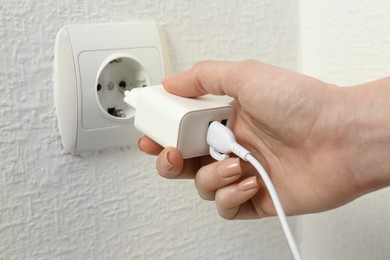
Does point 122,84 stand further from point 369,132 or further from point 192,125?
point 369,132

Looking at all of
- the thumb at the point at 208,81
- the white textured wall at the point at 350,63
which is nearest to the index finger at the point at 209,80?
the thumb at the point at 208,81

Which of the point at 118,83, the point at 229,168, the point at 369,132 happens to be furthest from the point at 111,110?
the point at 369,132

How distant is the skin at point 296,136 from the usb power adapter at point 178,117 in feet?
0.04

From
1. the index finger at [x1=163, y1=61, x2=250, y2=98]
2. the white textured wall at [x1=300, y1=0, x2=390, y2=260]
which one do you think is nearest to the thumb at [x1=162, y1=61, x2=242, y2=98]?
the index finger at [x1=163, y1=61, x2=250, y2=98]

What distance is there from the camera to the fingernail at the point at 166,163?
0.45 m

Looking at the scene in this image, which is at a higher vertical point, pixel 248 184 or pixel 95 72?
pixel 95 72

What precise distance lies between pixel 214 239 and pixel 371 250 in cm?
19

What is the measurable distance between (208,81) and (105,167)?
146 mm

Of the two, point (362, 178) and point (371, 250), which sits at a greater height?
point (362, 178)

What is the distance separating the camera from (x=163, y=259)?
60cm

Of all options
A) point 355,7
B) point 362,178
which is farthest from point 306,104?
point 355,7

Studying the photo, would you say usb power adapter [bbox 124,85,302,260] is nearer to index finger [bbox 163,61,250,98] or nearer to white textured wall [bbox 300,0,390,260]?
index finger [bbox 163,61,250,98]

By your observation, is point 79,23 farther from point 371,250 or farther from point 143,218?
point 371,250

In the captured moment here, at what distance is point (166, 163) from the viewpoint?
46cm
